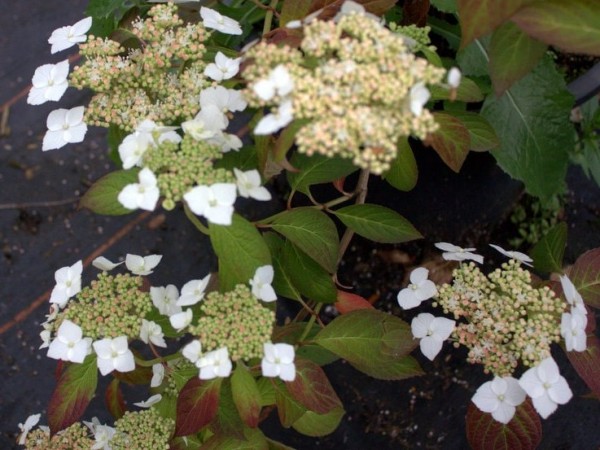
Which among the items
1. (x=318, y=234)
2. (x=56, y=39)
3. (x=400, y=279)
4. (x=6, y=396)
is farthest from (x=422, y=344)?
(x=6, y=396)

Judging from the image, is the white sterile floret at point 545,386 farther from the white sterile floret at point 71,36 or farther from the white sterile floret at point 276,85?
the white sterile floret at point 71,36

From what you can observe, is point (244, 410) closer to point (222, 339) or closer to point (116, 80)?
point (222, 339)

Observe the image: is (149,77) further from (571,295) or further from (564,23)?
(571,295)

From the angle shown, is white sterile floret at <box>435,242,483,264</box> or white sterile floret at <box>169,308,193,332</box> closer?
white sterile floret at <box>169,308,193,332</box>

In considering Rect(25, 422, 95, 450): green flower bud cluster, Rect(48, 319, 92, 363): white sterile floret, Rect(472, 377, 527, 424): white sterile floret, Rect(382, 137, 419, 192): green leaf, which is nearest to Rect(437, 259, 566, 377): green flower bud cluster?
Rect(472, 377, 527, 424): white sterile floret

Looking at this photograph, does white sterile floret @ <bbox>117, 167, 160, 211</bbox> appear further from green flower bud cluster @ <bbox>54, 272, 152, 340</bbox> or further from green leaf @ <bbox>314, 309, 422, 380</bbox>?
green leaf @ <bbox>314, 309, 422, 380</bbox>

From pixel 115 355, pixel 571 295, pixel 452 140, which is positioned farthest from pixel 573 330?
pixel 115 355
